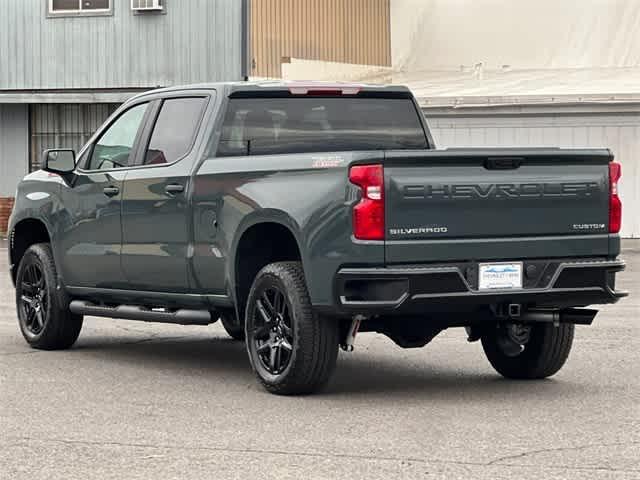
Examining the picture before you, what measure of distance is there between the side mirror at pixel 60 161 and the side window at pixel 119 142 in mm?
143

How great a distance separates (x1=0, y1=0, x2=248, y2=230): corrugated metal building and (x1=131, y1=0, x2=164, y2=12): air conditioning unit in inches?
4.5

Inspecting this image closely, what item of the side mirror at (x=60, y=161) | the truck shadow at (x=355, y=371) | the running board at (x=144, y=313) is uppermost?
the side mirror at (x=60, y=161)

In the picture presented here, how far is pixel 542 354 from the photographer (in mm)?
10258

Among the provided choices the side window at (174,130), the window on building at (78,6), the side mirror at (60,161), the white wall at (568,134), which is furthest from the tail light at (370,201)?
the window on building at (78,6)

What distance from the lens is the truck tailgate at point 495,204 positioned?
9.04 m


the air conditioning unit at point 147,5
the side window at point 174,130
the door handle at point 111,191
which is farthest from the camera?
the air conditioning unit at point 147,5

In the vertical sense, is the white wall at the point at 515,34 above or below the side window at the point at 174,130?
above

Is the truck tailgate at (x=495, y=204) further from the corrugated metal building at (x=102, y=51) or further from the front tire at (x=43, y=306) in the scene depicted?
the corrugated metal building at (x=102, y=51)

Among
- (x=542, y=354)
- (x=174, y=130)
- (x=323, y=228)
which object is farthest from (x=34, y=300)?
(x=542, y=354)

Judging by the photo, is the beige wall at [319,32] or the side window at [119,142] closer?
the side window at [119,142]

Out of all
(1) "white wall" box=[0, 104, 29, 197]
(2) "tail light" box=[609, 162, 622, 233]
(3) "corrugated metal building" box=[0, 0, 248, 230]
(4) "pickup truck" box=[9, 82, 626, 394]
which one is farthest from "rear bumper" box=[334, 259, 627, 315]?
(1) "white wall" box=[0, 104, 29, 197]

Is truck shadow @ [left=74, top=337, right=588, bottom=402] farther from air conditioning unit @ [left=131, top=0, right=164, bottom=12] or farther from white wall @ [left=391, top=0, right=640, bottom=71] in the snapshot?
white wall @ [left=391, top=0, right=640, bottom=71]

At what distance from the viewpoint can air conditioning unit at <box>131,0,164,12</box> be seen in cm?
3105

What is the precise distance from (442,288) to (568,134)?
2103cm
